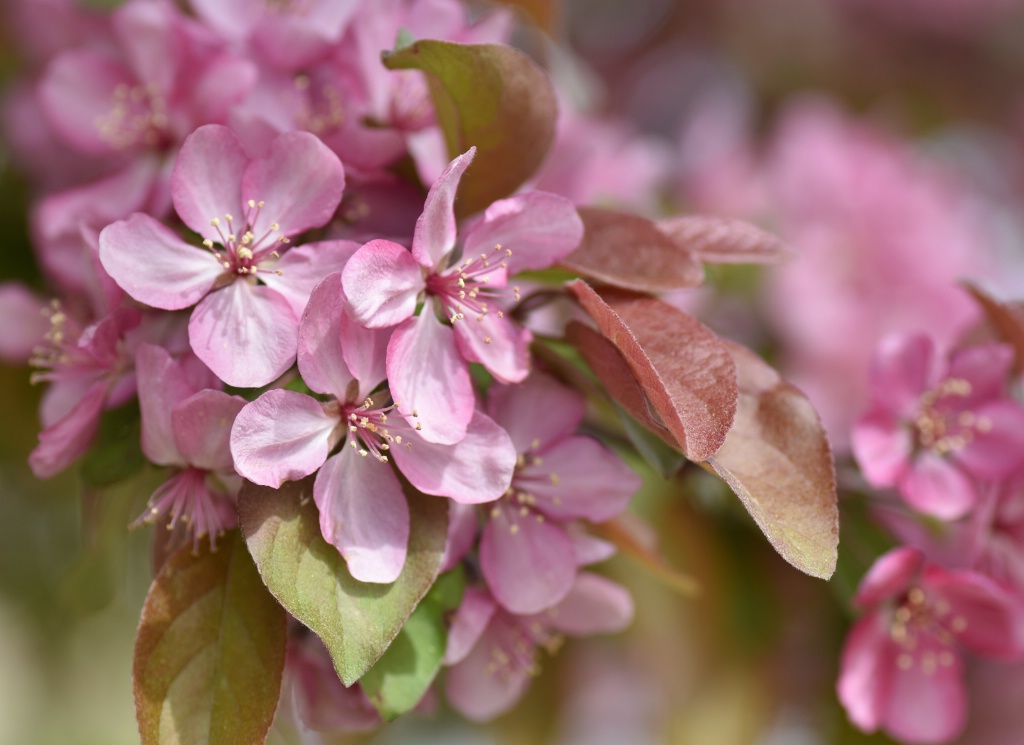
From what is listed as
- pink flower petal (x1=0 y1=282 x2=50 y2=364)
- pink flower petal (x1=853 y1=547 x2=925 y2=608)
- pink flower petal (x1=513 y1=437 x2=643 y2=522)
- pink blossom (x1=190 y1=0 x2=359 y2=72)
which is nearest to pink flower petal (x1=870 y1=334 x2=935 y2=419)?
pink flower petal (x1=853 y1=547 x2=925 y2=608)

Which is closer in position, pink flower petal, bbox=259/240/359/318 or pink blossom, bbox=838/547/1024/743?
pink flower petal, bbox=259/240/359/318

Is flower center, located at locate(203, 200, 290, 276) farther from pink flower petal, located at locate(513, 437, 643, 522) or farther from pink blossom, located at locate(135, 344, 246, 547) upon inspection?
pink flower petal, located at locate(513, 437, 643, 522)

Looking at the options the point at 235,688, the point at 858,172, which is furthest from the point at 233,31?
the point at 858,172

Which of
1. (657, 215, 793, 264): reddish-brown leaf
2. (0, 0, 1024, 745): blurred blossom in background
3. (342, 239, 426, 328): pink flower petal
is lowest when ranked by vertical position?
(0, 0, 1024, 745): blurred blossom in background

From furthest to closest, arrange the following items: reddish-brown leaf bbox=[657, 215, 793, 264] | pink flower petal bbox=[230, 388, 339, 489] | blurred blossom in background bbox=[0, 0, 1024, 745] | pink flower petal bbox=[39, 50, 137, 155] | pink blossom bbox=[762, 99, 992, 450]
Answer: pink blossom bbox=[762, 99, 992, 450]
blurred blossom in background bbox=[0, 0, 1024, 745]
pink flower petal bbox=[39, 50, 137, 155]
reddish-brown leaf bbox=[657, 215, 793, 264]
pink flower petal bbox=[230, 388, 339, 489]

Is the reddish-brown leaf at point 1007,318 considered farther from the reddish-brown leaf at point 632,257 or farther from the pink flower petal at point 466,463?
the pink flower petal at point 466,463

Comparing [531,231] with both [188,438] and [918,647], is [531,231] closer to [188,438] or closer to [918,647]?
[188,438]

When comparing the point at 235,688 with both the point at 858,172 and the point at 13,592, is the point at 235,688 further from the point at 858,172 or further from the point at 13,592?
the point at 858,172
